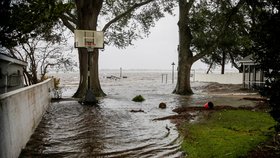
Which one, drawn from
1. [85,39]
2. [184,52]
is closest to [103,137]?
[85,39]

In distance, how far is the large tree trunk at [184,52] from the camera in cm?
2709

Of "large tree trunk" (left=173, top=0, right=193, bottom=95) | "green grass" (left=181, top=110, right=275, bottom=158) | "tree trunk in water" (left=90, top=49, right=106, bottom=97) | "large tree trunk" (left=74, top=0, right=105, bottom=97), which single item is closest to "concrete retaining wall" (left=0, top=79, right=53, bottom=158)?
"green grass" (left=181, top=110, right=275, bottom=158)

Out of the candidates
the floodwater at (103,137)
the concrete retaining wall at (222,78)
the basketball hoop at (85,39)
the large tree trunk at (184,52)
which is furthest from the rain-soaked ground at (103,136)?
the concrete retaining wall at (222,78)

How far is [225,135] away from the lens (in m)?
8.82

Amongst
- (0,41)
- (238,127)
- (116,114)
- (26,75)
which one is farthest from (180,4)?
(0,41)

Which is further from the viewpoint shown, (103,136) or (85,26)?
(85,26)

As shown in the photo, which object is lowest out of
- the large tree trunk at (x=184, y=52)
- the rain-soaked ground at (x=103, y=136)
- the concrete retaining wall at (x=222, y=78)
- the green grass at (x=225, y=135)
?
the rain-soaked ground at (x=103, y=136)

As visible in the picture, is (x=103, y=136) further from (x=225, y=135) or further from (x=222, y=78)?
(x=222, y=78)

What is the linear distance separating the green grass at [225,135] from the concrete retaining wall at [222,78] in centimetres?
2746

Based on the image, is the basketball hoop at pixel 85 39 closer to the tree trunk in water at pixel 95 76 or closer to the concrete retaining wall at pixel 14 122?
the tree trunk in water at pixel 95 76

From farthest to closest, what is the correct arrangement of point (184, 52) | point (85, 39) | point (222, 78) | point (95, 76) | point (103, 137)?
point (222, 78), point (184, 52), point (95, 76), point (85, 39), point (103, 137)

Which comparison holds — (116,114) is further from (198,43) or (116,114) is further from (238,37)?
(198,43)

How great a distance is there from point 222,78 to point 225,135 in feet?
115

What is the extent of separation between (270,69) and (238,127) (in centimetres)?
441
